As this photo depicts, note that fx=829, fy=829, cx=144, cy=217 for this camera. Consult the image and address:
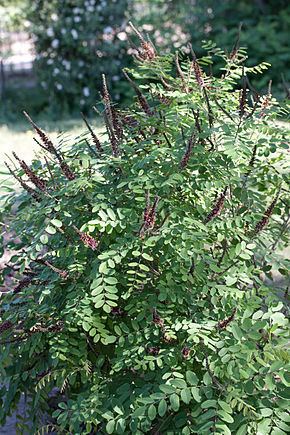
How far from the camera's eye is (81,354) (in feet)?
9.27

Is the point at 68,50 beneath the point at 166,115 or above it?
beneath

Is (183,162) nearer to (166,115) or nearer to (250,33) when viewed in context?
(166,115)

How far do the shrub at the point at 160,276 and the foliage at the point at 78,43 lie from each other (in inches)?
360

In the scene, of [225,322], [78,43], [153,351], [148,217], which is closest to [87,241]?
[148,217]

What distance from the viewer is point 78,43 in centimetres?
1212

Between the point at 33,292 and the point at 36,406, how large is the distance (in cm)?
46

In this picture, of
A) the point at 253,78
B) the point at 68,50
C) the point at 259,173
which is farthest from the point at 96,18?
the point at 259,173

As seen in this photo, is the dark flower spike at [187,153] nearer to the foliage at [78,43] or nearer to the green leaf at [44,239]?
the green leaf at [44,239]

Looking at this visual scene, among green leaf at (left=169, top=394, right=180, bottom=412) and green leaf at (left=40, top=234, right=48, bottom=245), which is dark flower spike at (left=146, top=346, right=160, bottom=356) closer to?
green leaf at (left=169, top=394, right=180, bottom=412)

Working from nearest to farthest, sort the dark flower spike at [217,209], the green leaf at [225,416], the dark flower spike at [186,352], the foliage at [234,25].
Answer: the green leaf at [225,416] → the dark flower spike at [186,352] → the dark flower spike at [217,209] → the foliage at [234,25]

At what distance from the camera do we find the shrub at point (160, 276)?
256 cm

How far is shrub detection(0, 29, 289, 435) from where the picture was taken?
8.41 ft

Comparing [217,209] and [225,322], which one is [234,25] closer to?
[217,209]

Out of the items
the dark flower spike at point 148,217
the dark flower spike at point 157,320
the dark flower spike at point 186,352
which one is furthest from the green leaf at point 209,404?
the dark flower spike at point 148,217
